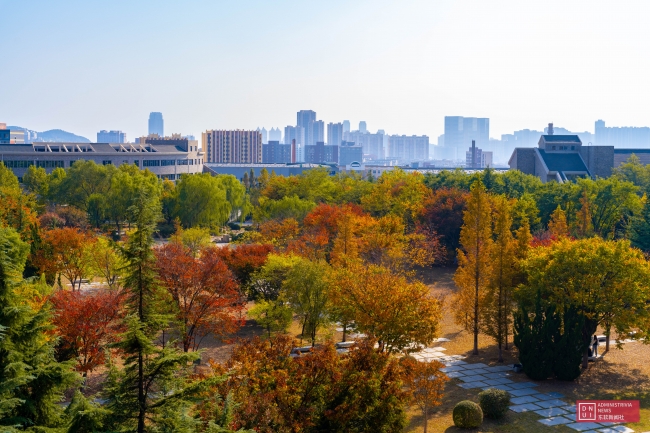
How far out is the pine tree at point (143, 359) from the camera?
999cm

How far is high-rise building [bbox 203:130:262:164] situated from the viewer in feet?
540

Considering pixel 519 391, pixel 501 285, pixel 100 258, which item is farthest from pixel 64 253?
pixel 519 391

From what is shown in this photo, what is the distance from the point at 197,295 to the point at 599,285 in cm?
1382

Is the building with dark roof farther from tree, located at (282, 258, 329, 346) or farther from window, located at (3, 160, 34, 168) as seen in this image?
window, located at (3, 160, 34, 168)

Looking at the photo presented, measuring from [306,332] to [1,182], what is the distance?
1409 inches

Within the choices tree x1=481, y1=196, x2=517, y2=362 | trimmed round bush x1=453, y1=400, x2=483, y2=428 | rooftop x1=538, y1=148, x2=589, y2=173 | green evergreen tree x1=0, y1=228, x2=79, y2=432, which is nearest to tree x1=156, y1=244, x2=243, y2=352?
trimmed round bush x1=453, y1=400, x2=483, y2=428

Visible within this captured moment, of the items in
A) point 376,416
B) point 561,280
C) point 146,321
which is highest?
point 146,321

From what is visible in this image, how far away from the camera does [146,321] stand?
1020 cm

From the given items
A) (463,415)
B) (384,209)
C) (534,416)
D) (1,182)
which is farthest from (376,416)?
(1,182)

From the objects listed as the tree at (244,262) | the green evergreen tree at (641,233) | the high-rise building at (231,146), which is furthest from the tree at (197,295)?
the high-rise building at (231,146)

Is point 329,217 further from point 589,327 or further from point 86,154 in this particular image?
Answer: point 86,154

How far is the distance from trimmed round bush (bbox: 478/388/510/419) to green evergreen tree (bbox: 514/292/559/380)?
3397 mm

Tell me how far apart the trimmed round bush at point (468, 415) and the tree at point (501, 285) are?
661cm

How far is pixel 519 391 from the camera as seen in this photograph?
2119 centimetres
